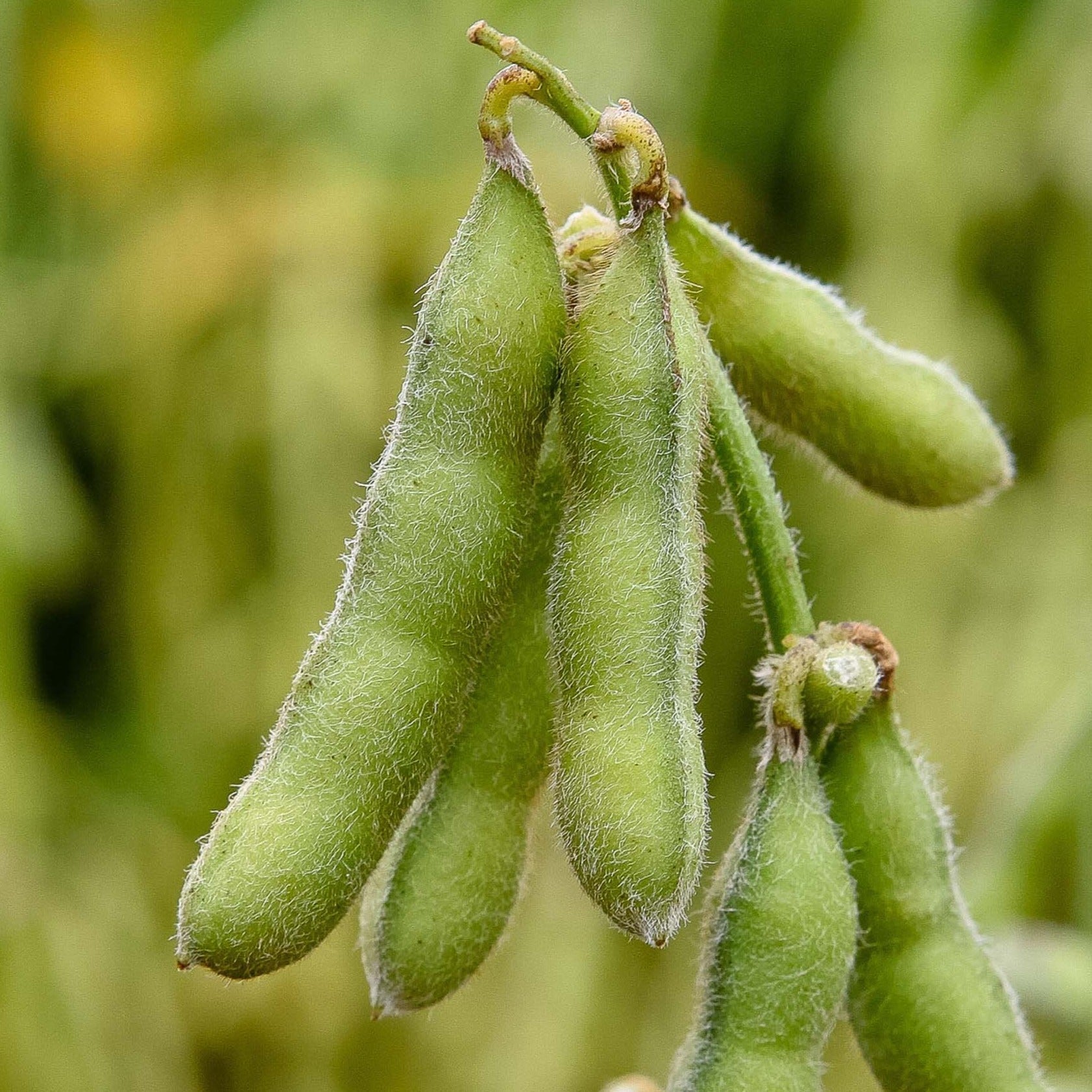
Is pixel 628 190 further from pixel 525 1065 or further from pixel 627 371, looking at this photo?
pixel 525 1065

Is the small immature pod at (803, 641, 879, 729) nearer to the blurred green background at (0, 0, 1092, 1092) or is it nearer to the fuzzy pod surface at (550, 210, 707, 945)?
the fuzzy pod surface at (550, 210, 707, 945)

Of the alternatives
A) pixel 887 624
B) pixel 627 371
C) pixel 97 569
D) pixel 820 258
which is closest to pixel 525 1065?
pixel 887 624

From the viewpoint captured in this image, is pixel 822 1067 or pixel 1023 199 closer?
pixel 822 1067

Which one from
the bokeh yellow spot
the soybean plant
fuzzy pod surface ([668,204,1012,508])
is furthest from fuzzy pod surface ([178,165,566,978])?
the bokeh yellow spot

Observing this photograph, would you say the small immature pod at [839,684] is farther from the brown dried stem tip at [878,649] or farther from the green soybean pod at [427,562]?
the green soybean pod at [427,562]

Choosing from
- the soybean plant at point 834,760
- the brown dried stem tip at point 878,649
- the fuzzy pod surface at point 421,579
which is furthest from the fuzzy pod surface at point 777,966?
the fuzzy pod surface at point 421,579

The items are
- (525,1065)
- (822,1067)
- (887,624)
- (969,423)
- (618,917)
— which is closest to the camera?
(618,917)

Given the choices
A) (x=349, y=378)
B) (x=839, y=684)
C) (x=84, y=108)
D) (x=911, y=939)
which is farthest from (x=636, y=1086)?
(x=84, y=108)
